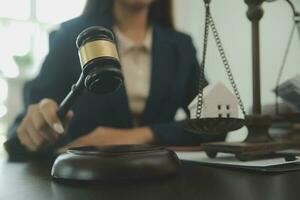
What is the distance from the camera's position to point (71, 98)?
55 cm

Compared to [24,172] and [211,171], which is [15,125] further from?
[211,171]

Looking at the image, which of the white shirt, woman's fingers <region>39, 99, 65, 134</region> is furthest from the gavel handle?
the white shirt

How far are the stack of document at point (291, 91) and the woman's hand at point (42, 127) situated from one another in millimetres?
374

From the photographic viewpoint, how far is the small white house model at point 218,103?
0.55 metres

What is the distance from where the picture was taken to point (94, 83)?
0.44 meters

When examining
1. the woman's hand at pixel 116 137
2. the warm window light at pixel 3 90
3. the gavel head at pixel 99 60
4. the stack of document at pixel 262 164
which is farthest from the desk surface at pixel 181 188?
the warm window light at pixel 3 90

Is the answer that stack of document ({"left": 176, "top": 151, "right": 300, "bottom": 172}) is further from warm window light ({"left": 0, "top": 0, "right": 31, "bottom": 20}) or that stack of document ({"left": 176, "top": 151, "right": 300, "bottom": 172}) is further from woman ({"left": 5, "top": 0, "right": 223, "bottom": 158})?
warm window light ({"left": 0, "top": 0, "right": 31, "bottom": 20})

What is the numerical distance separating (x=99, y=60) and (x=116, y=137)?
58cm

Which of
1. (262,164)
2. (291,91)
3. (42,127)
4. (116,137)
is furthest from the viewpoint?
(116,137)

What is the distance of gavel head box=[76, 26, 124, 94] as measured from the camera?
1.40ft


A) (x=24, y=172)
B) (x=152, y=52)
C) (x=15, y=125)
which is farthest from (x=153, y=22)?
(x=24, y=172)

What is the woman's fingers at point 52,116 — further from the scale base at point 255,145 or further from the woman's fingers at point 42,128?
the scale base at point 255,145

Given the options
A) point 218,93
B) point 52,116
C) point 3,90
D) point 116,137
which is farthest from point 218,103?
point 3,90

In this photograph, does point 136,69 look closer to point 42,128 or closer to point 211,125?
point 42,128
